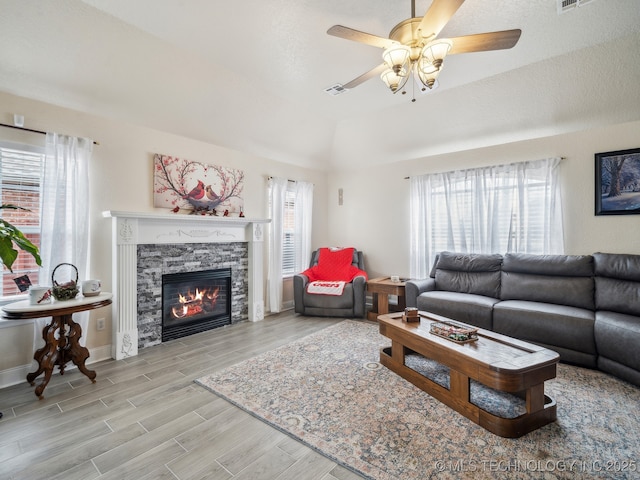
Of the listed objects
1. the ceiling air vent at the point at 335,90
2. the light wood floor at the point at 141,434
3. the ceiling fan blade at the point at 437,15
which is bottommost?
the light wood floor at the point at 141,434

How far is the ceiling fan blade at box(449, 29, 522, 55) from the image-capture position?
75.3 inches

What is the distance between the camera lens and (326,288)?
4598mm

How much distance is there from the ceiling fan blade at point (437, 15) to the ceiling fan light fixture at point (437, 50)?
8 centimetres

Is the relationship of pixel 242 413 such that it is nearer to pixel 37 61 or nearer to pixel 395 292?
pixel 395 292

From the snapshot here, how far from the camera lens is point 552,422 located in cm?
203

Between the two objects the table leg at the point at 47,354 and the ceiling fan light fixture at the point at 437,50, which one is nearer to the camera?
the ceiling fan light fixture at the point at 437,50

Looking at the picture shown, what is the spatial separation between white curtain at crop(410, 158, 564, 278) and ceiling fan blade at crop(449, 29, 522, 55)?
2.30m

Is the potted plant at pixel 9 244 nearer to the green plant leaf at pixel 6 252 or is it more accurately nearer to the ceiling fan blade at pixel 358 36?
the green plant leaf at pixel 6 252

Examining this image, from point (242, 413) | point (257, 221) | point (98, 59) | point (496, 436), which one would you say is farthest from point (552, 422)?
point (98, 59)


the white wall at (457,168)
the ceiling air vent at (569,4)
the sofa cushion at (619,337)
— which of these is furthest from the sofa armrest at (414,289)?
the ceiling air vent at (569,4)

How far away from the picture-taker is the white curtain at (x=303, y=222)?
5.30 meters

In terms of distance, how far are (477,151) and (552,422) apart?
3.40m

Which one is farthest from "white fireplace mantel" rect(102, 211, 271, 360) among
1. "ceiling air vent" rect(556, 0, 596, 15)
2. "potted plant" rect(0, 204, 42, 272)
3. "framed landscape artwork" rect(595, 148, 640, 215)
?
"framed landscape artwork" rect(595, 148, 640, 215)

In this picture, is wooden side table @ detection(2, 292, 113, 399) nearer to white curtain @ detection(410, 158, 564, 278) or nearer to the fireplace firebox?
the fireplace firebox
